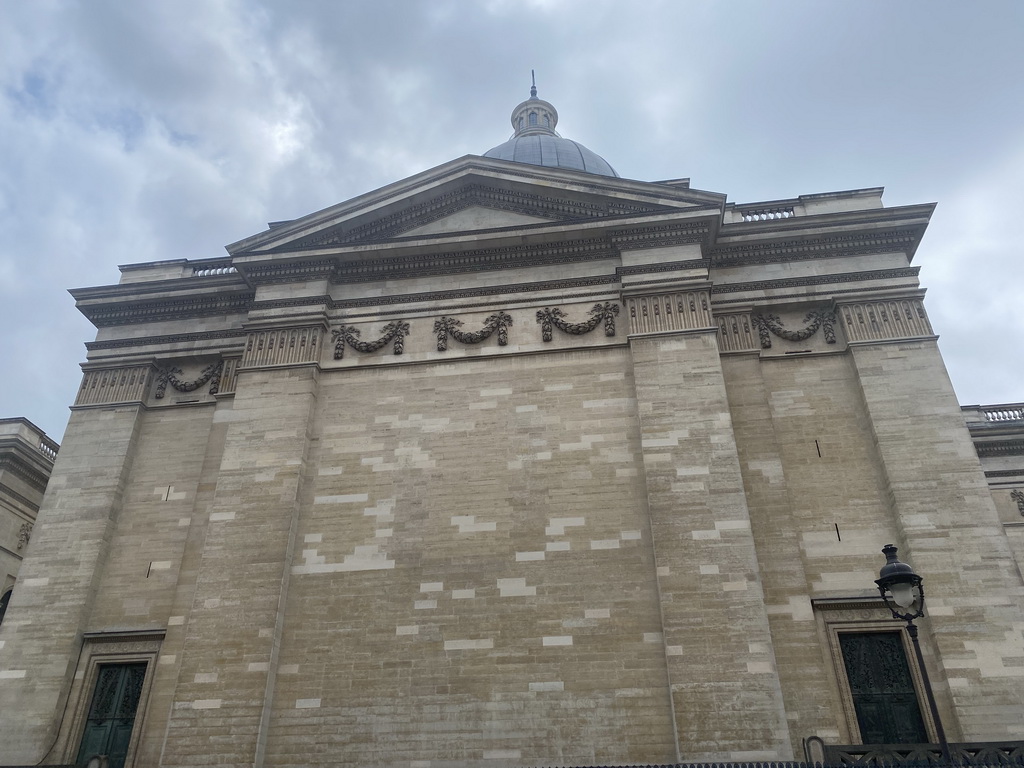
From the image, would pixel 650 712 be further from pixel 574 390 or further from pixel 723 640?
pixel 574 390

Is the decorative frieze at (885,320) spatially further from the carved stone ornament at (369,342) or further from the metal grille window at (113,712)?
the metal grille window at (113,712)

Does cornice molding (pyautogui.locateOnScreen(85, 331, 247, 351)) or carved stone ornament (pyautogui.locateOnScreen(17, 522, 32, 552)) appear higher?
cornice molding (pyautogui.locateOnScreen(85, 331, 247, 351))

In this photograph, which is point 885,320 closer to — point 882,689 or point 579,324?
point 579,324

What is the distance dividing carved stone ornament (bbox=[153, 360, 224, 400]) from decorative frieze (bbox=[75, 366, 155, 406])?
32cm

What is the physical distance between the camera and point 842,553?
57.4ft

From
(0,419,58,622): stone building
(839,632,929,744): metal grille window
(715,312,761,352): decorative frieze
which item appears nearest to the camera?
(839,632,929,744): metal grille window

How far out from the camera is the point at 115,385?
2253cm

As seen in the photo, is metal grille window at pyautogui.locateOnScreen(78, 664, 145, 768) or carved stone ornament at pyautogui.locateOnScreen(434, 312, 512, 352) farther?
carved stone ornament at pyautogui.locateOnScreen(434, 312, 512, 352)

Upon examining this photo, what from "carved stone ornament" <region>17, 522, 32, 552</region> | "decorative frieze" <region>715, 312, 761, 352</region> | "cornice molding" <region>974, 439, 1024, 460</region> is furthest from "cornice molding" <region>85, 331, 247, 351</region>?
"cornice molding" <region>974, 439, 1024, 460</region>

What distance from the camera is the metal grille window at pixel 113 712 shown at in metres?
17.7

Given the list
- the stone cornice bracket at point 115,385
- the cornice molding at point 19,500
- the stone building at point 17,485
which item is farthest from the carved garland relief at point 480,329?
the cornice molding at point 19,500

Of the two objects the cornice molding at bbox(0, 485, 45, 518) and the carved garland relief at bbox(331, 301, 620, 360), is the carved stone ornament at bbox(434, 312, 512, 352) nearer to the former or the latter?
the carved garland relief at bbox(331, 301, 620, 360)

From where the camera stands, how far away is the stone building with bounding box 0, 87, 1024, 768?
15977 millimetres

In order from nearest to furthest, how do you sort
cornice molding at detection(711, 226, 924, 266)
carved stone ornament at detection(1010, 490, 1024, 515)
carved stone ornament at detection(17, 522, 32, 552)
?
cornice molding at detection(711, 226, 924, 266) → carved stone ornament at detection(17, 522, 32, 552) → carved stone ornament at detection(1010, 490, 1024, 515)
